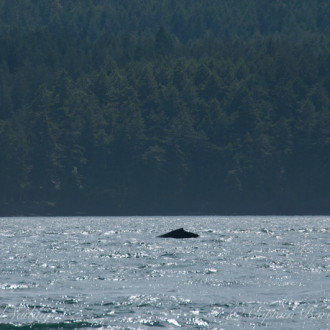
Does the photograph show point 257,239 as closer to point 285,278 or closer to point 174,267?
point 174,267

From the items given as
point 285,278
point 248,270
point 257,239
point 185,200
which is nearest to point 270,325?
point 285,278

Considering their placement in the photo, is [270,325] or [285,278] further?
A: [285,278]

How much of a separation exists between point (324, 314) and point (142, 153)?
16240 cm

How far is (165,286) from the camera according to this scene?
137 ft

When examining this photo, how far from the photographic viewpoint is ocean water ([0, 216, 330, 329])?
1303 inches

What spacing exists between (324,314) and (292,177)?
160 m

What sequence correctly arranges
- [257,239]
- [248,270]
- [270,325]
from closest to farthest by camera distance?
[270,325] < [248,270] < [257,239]

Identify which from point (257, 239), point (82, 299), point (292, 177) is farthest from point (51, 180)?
point (82, 299)

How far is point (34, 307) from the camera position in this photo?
3547 centimetres

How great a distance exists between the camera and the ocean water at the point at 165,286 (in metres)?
33.1

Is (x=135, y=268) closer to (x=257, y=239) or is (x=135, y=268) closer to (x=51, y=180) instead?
(x=257, y=239)

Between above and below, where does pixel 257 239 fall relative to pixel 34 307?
below

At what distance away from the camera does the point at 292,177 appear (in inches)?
7594

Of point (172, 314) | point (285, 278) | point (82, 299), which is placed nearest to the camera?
point (172, 314)
